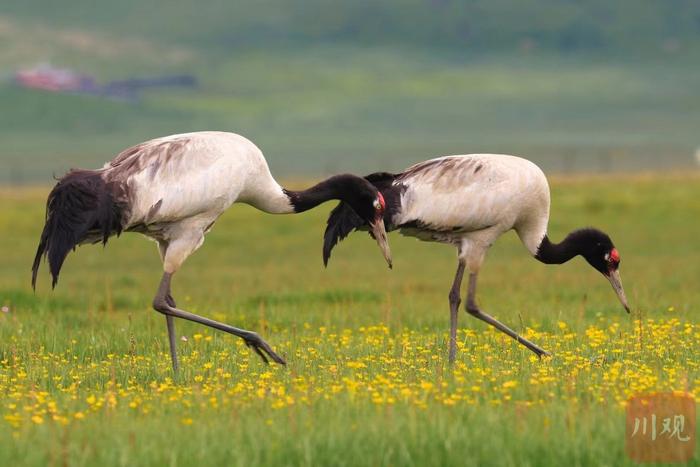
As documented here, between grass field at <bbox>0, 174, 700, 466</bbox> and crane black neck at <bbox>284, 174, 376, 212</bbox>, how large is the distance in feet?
4.80

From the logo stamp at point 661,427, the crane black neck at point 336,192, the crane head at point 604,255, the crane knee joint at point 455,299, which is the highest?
the crane black neck at point 336,192

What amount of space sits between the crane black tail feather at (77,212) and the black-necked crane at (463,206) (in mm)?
2437

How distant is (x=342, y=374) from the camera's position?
11430 mm

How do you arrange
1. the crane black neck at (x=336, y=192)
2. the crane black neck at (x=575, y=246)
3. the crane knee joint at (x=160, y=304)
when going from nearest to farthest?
the crane knee joint at (x=160, y=304) < the crane black neck at (x=336, y=192) < the crane black neck at (x=575, y=246)

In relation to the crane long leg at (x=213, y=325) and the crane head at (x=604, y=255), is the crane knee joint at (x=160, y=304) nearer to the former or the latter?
the crane long leg at (x=213, y=325)

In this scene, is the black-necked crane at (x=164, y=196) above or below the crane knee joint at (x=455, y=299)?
above

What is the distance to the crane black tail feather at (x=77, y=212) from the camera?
12.4 meters

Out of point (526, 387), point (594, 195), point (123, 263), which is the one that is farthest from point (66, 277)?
point (594, 195)

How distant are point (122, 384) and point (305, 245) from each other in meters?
26.1

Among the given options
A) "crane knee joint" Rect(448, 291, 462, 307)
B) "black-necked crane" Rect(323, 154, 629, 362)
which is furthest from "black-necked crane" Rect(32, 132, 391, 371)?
"crane knee joint" Rect(448, 291, 462, 307)

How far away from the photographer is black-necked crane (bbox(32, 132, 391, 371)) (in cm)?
1238

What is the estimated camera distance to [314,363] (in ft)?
40.8

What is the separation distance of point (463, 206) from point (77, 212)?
396cm

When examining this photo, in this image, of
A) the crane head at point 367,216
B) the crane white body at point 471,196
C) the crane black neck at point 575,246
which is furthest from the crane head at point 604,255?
the crane head at point 367,216
